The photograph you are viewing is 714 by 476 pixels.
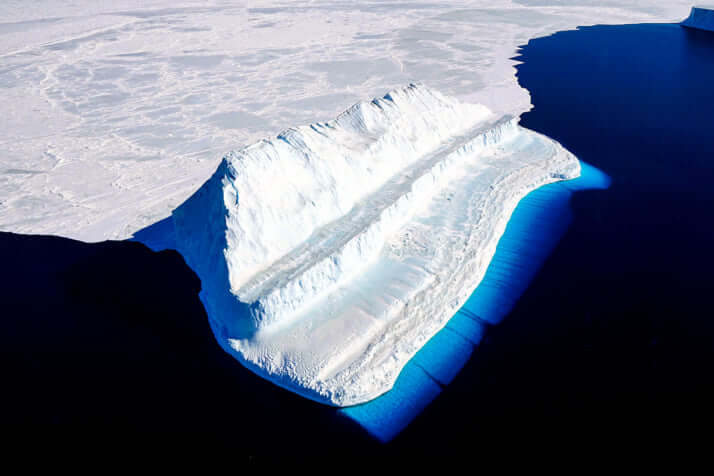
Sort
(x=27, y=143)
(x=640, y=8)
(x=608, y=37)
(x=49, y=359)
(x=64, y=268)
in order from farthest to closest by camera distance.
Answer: (x=640, y=8) → (x=608, y=37) → (x=27, y=143) → (x=64, y=268) → (x=49, y=359)

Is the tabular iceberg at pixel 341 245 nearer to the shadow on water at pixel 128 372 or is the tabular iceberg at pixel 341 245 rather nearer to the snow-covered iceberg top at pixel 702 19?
the shadow on water at pixel 128 372

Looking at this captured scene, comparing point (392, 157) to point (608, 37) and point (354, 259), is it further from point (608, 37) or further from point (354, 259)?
point (608, 37)

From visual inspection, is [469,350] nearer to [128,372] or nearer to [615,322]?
[615,322]

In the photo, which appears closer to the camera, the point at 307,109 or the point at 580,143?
the point at 580,143

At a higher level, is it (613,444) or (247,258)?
(247,258)

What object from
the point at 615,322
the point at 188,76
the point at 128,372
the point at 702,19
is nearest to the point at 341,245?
the point at 128,372

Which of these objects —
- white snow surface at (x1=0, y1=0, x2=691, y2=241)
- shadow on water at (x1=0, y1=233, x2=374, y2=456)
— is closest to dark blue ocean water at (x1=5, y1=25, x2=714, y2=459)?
shadow on water at (x1=0, y1=233, x2=374, y2=456)

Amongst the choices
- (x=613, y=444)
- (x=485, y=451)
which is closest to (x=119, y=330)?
(x=485, y=451)
